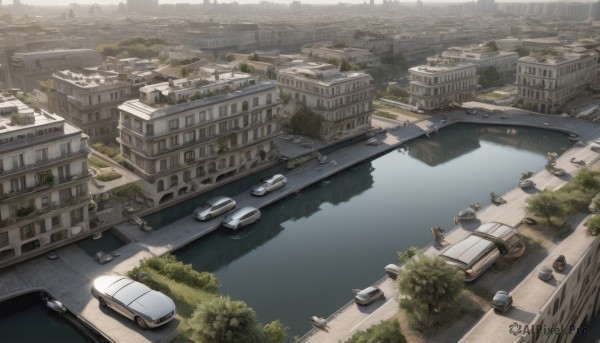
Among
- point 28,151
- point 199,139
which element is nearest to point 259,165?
point 199,139

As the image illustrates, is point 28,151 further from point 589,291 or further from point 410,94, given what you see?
point 410,94

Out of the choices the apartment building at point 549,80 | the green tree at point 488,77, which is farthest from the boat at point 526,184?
the green tree at point 488,77

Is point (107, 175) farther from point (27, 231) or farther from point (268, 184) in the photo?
point (268, 184)

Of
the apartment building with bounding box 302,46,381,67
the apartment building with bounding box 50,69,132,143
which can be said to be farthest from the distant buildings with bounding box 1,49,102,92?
the apartment building with bounding box 302,46,381,67

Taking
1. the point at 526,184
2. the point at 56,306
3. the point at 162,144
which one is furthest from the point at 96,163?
the point at 526,184

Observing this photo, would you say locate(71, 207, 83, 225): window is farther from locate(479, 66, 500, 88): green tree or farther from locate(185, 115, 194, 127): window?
locate(479, 66, 500, 88): green tree

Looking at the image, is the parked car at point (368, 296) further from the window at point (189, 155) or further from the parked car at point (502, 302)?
the window at point (189, 155)
